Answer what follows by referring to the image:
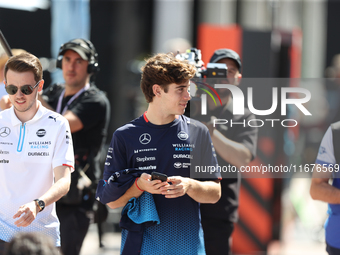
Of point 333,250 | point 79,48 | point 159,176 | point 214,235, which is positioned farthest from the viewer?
point 79,48

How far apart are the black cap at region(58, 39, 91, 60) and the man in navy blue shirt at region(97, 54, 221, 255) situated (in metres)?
1.21

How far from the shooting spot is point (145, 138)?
3.00 meters

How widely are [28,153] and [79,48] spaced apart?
138 centimetres

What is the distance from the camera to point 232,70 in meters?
4.06

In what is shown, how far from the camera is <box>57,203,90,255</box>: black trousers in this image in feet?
13.2

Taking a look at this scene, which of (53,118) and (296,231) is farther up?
(53,118)

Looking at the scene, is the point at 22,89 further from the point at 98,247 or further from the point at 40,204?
the point at 98,247

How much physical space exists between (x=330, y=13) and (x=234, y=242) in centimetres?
1145

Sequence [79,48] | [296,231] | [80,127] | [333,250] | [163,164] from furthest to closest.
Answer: [296,231] → [79,48] → [80,127] → [333,250] → [163,164]

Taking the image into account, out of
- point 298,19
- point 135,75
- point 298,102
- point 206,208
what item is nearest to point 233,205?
point 206,208

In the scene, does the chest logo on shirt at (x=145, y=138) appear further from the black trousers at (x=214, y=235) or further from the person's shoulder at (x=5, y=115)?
the black trousers at (x=214, y=235)

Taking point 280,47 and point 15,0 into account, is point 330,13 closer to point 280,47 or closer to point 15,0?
point 280,47

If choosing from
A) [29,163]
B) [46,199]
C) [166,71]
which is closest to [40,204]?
[46,199]

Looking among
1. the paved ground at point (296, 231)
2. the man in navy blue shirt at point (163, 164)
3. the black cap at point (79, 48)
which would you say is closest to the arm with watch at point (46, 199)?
the man in navy blue shirt at point (163, 164)
